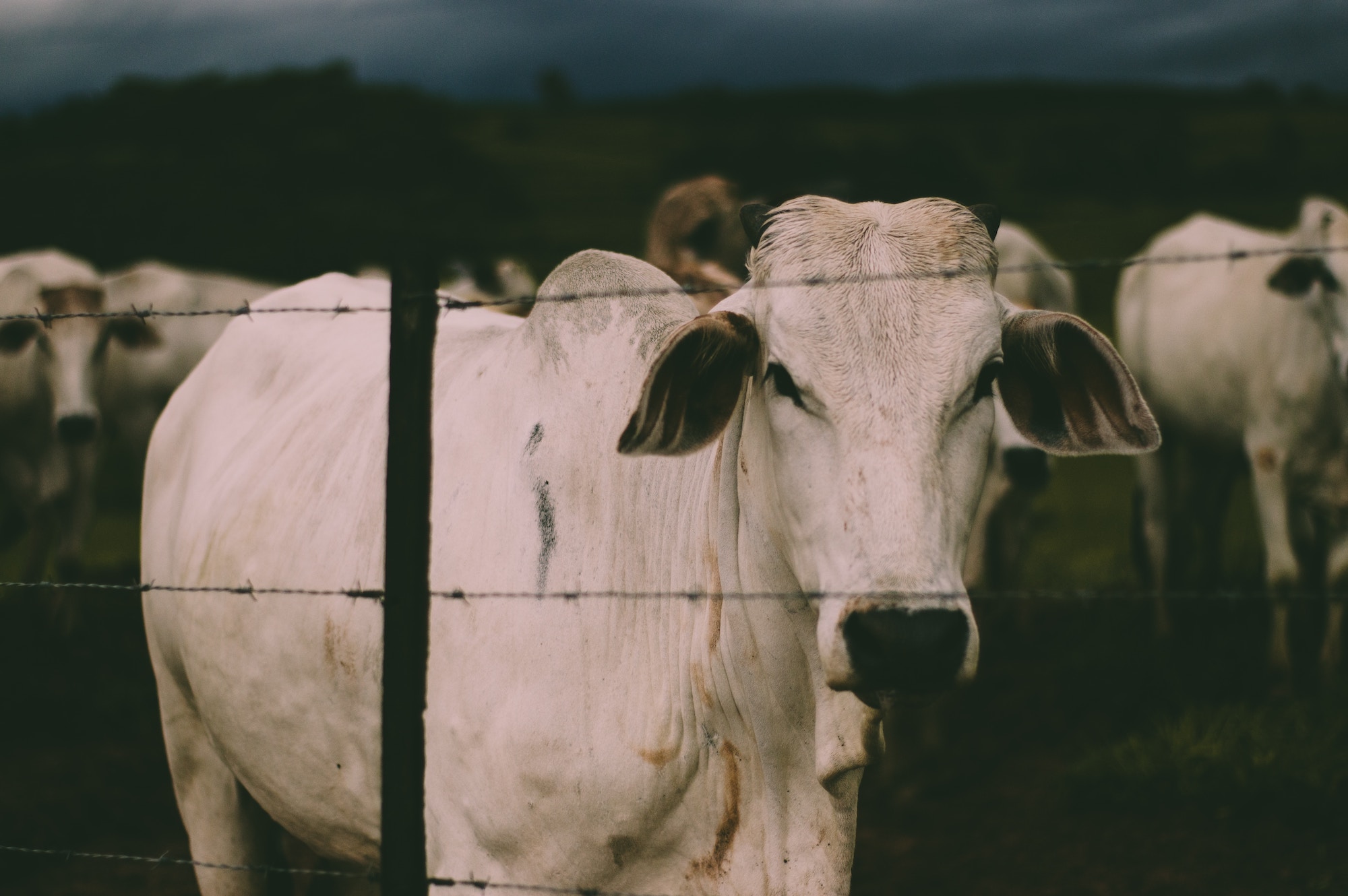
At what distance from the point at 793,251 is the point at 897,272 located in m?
0.19

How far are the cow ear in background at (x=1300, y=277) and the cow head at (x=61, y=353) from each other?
6.87m

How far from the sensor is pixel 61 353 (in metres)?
8.14

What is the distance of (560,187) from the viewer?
39.7 metres

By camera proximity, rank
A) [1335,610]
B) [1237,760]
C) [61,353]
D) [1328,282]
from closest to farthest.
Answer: [1237,760], [1328,282], [1335,610], [61,353]

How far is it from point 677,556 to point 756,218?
0.65m

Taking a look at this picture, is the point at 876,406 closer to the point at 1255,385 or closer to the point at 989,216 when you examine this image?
the point at 989,216

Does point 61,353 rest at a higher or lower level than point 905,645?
higher

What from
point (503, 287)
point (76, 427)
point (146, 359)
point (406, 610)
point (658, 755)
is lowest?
point (658, 755)

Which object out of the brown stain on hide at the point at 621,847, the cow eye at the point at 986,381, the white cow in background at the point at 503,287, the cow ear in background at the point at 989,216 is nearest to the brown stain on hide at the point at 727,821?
the brown stain on hide at the point at 621,847

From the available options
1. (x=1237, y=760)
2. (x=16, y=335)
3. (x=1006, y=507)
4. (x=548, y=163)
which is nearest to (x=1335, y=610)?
(x=1237, y=760)

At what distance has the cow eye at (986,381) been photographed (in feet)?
6.53

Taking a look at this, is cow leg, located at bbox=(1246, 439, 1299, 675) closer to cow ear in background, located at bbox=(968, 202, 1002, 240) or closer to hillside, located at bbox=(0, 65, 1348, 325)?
cow ear in background, located at bbox=(968, 202, 1002, 240)

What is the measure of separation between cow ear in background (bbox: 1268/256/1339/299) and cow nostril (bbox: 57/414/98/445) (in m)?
6.92

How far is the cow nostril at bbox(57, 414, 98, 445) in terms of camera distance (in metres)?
7.94
